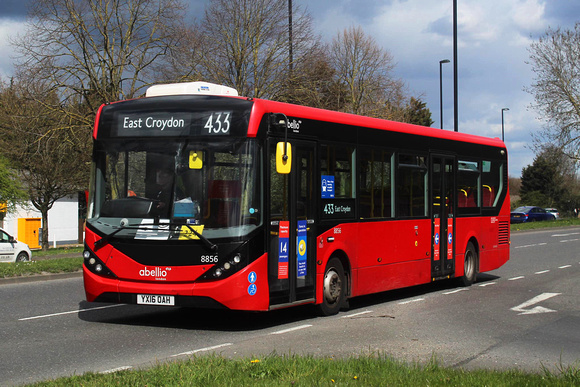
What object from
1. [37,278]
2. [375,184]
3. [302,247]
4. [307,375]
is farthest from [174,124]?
[37,278]

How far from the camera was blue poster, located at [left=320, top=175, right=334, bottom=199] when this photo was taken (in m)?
11.4

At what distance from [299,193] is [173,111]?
2138 mm

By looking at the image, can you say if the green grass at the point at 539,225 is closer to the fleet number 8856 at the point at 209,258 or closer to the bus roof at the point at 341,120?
the bus roof at the point at 341,120

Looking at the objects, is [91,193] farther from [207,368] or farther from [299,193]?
[207,368]

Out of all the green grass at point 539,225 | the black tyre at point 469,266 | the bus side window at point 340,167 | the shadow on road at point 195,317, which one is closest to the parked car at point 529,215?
the green grass at point 539,225

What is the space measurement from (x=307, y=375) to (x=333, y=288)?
16.9ft

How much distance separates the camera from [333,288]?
11672 millimetres

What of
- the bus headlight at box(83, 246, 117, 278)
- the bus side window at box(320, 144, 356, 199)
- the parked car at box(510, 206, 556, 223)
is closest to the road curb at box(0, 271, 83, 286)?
the bus headlight at box(83, 246, 117, 278)

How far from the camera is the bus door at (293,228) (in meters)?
10.3

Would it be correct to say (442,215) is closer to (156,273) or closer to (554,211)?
(156,273)

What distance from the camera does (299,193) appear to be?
10.9 meters

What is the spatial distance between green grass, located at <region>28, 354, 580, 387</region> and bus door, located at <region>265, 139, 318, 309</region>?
3035 mm

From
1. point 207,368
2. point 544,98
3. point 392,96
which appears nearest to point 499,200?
point 207,368

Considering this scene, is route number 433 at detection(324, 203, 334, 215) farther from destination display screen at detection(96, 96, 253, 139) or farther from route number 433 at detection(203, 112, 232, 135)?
route number 433 at detection(203, 112, 232, 135)
